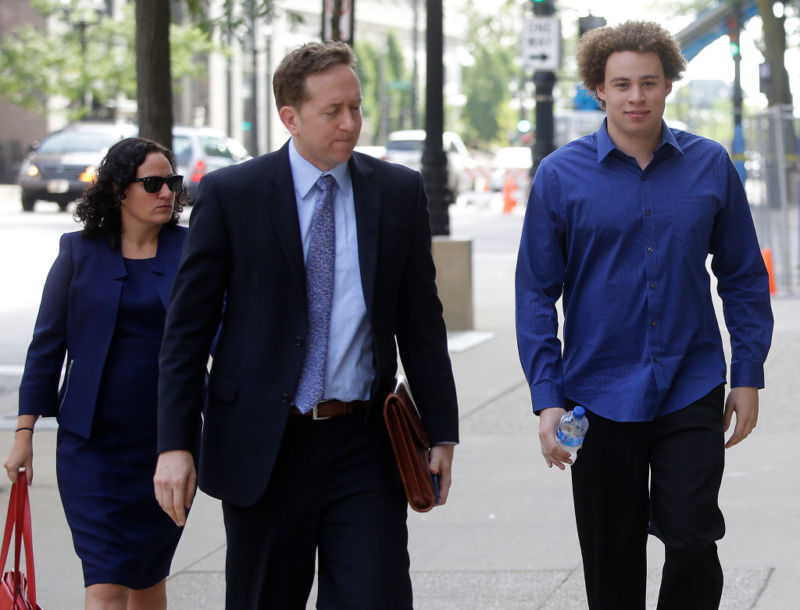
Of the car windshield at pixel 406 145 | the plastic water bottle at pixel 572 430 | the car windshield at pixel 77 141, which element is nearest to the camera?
the plastic water bottle at pixel 572 430

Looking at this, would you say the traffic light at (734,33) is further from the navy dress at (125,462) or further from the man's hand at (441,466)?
the man's hand at (441,466)

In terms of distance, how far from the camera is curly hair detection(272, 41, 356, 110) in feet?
11.1

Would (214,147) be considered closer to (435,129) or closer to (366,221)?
(435,129)

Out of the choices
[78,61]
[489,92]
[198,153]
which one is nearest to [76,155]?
[198,153]

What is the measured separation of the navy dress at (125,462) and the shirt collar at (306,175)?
0.90 meters

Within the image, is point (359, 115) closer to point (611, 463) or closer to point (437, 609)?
point (611, 463)

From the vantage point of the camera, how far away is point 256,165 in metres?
3.50

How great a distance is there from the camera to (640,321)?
12.3ft

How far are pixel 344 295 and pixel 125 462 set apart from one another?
1.11 metres

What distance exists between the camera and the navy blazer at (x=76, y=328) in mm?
4168

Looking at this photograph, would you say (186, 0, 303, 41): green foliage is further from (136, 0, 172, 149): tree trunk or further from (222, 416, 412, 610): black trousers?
(222, 416, 412, 610): black trousers

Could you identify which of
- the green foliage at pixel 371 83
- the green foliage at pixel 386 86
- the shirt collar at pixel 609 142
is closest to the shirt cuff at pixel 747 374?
the shirt collar at pixel 609 142

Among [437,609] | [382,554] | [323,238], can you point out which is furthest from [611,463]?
[437,609]

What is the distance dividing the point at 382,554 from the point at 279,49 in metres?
67.4
